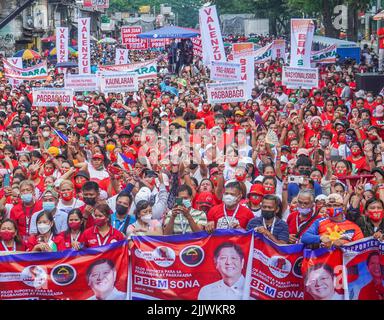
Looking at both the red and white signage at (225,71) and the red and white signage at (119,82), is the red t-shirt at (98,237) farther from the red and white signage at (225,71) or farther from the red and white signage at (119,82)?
the red and white signage at (119,82)

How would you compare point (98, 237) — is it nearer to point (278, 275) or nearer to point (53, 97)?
point (278, 275)

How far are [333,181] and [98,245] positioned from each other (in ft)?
10.2

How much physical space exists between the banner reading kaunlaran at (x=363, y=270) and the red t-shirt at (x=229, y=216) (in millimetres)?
1439

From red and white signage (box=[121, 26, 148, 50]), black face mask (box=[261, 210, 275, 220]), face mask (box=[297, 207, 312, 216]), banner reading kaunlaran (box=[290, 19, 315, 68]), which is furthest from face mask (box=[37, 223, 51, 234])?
red and white signage (box=[121, 26, 148, 50])

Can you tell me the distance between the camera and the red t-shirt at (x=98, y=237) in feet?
28.1

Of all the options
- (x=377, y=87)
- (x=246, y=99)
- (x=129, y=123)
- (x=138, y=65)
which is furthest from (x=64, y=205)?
(x=377, y=87)

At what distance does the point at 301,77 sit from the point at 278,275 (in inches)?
497

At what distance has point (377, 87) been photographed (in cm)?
2705

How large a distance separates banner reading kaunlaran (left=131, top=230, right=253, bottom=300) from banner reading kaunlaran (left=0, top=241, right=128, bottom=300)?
276mm

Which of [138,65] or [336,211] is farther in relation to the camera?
[138,65]

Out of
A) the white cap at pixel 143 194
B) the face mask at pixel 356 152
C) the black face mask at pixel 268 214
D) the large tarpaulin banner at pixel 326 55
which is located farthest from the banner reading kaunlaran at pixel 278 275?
the large tarpaulin banner at pixel 326 55

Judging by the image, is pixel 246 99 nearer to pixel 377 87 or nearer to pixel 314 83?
pixel 314 83
